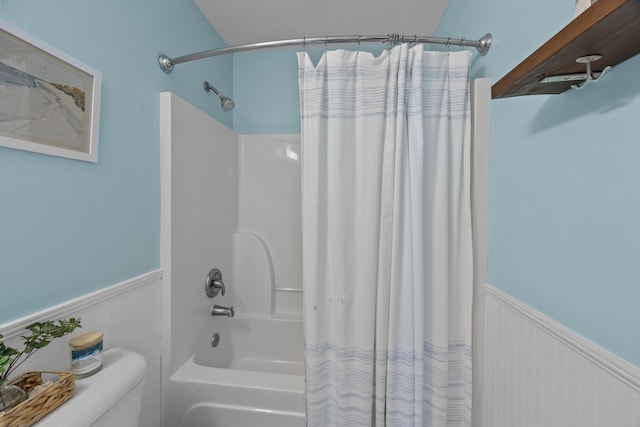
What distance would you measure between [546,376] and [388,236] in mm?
619

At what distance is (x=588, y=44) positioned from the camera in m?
0.50

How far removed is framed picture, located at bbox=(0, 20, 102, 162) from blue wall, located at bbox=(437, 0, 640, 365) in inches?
55.5

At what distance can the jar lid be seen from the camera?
31.0 inches

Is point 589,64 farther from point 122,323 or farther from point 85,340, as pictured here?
point 122,323

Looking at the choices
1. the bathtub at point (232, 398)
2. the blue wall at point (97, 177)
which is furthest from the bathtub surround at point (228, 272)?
the blue wall at point (97, 177)

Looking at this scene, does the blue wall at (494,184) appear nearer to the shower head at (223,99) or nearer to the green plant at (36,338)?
the green plant at (36,338)

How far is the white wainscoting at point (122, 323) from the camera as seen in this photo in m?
0.79

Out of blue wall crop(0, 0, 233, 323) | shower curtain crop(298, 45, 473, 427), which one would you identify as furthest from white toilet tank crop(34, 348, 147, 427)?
shower curtain crop(298, 45, 473, 427)

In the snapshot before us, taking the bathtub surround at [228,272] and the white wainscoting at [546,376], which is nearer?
the white wainscoting at [546,376]

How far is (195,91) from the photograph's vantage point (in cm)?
157

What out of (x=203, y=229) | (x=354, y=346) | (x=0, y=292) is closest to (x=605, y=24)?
(x=354, y=346)

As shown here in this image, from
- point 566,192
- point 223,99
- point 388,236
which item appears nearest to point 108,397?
point 388,236

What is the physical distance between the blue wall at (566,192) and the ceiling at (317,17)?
24.1 inches

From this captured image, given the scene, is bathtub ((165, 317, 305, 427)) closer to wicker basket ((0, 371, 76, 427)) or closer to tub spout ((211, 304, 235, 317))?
tub spout ((211, 304, 235, 317))
